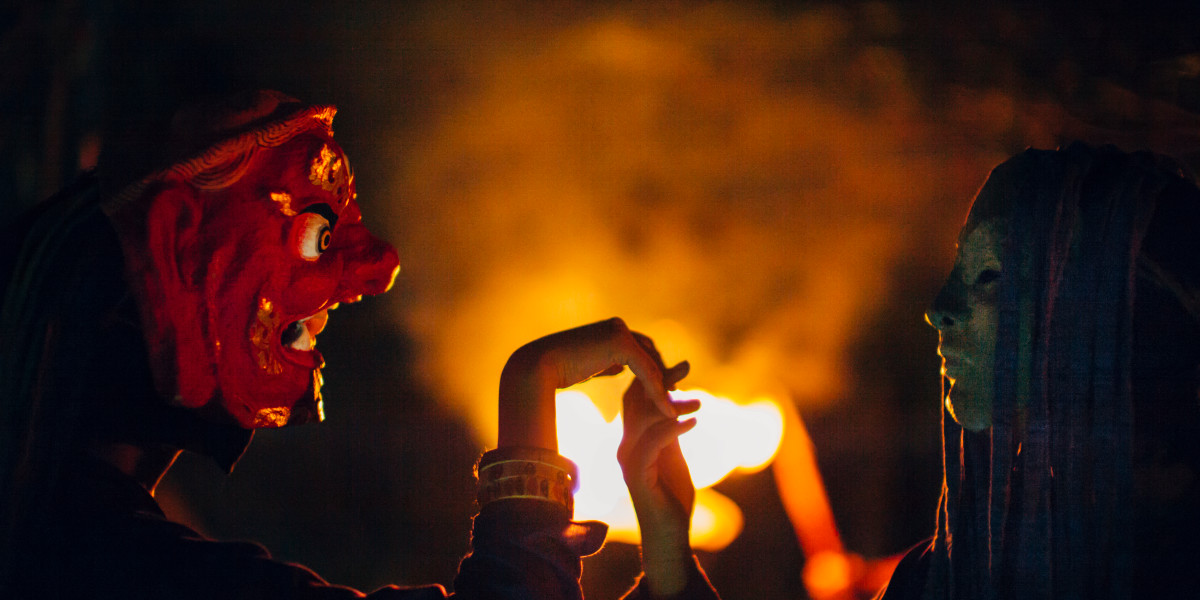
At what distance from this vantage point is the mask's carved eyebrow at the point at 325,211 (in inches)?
60.2

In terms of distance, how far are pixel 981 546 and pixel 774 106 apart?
6.90ft

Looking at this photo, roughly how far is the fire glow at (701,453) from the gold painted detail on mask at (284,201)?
156cm

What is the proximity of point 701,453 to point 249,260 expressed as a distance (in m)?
2.91

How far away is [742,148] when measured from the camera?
3.40m

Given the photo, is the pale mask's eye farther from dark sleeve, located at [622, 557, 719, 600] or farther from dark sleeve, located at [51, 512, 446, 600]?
dark sleeve, located at [51, 512, 446, 600]

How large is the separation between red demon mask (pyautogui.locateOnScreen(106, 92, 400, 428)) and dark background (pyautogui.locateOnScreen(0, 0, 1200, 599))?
1141 millimetres

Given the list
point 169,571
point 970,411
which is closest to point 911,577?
point 970,411

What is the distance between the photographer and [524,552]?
1.38 meters

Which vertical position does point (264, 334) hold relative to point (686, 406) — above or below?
above

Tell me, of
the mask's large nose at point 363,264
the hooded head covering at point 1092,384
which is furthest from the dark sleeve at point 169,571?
the hooded head covering at point 1092,384

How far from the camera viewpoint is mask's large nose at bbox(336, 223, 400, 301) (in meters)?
1.57

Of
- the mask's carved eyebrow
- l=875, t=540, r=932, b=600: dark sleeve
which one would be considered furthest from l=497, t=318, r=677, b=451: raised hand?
l=875, t=540, r=932, b=600: dark sleeve

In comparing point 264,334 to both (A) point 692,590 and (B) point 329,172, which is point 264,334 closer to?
(B) point 329,172

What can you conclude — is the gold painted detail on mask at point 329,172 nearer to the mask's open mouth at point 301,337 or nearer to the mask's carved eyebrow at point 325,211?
the mask's carved eyebrow at point 325,211
